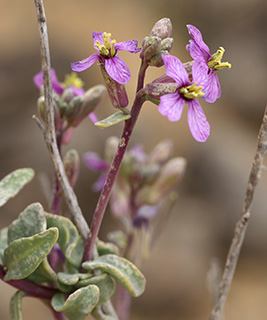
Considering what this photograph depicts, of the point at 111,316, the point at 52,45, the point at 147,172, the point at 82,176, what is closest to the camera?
the point at 111,316

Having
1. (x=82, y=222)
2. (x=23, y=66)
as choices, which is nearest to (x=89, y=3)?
(x=23, y=66)

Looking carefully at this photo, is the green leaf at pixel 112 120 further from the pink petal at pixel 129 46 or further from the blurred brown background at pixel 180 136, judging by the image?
the blurred brown background at pixel 180 136

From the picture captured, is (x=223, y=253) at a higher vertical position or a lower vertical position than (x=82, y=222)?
lower

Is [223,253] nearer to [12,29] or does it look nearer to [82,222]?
[12,29]

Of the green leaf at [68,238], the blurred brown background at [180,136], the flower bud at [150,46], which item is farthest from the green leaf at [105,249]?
the blurred brown background at [180,136]

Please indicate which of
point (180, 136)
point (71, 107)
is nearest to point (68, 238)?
point (71, 107)

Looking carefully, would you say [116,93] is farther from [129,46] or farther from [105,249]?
[105,249]

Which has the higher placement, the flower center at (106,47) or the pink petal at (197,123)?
the flower center at (106,47)

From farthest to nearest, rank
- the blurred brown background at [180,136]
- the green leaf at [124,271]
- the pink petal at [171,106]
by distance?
1. the blurred brown background at [180,136]
2. the green leaf at [124,271]
3. the pink petal at [171,106]
